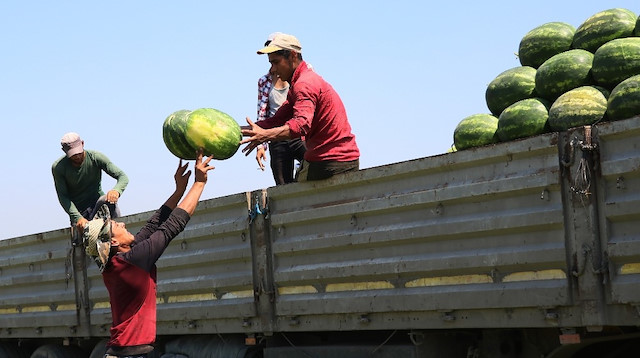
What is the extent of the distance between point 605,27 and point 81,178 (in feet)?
19.1

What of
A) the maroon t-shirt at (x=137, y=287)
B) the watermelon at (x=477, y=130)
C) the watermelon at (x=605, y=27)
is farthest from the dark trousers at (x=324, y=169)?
the watermelon at (x=605, y=27)

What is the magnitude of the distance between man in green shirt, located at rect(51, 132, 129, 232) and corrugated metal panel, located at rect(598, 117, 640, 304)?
5.97 metres

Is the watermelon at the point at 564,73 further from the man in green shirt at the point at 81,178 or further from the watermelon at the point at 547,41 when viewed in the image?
the man in green shirt at the point at 81,178

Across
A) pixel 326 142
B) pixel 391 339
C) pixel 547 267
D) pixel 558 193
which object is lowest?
pixel 391 339

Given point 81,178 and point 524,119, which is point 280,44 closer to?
point 524,119

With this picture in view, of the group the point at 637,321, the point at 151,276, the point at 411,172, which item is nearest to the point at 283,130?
the point at 411,172

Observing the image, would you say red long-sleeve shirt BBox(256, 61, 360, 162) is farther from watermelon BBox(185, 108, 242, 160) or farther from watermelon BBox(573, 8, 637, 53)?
watermelon BBox(573, 8, 637, 53)

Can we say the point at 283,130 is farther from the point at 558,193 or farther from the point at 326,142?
the point at 558,193

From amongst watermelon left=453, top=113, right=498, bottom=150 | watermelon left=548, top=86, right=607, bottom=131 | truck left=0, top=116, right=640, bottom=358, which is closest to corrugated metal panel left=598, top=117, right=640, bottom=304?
truck left=0, top=116, right=640, bottom=358

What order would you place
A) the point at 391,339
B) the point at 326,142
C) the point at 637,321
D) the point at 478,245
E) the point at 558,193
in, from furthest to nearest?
1. the point at 326,142
2. the point at 391,339
3. the point at 478,245
4. the point at 558,193
5. the point at 637,321

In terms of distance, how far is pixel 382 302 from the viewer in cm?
664

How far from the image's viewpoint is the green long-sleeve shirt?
34.0 feet

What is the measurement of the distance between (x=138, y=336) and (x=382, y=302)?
1.69 m

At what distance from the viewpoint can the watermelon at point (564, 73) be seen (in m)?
7.14
